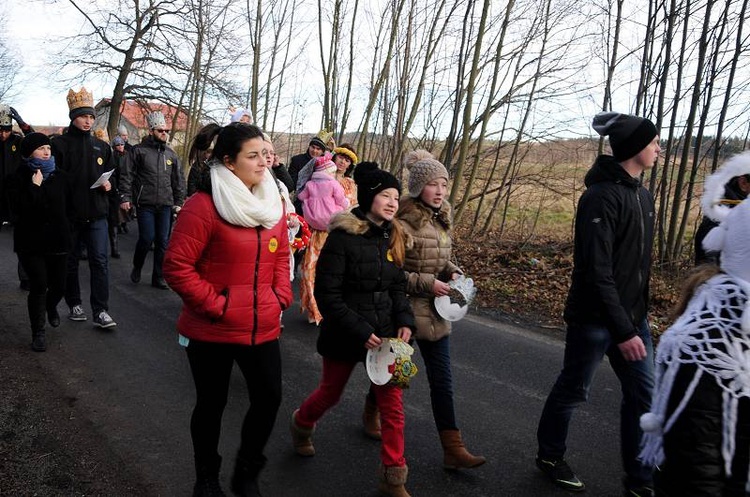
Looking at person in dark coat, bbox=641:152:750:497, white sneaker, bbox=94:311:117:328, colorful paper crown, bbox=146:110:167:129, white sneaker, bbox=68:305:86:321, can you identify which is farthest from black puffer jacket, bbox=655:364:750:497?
colorful paper crown, bbox=146:110:167:129

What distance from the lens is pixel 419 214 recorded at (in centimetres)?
412

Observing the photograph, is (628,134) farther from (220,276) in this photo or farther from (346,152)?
(346,152)

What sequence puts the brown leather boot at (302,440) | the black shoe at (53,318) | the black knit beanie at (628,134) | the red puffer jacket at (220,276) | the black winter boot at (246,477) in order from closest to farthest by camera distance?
the red puffer jacket at (220,276) → the black winter boot at (246,477) → the black knit beanie at (628,134) → the brown leather boot at (302,440) → the black shoe at (53,318)

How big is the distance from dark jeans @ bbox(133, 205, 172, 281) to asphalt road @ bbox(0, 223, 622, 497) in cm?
163

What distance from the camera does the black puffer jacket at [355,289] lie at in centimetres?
360

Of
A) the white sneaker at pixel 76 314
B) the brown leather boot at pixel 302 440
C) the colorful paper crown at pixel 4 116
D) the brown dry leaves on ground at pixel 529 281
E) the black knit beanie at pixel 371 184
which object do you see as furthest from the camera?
the colorful paper crown at pixel 4 116

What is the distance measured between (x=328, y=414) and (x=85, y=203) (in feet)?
12.1

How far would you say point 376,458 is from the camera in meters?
4.05

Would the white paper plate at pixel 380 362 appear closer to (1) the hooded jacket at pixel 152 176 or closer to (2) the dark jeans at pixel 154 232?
(2) the dark jeans at pixel 154 232

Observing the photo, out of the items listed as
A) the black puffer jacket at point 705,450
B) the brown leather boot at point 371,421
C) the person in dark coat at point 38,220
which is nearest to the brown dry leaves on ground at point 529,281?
the brown leather boot at point 371,421

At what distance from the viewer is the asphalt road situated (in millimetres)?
3785

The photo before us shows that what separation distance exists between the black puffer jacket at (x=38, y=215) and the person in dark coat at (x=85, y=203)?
1.35 feet

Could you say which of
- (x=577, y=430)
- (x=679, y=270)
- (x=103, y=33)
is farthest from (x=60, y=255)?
(x=103, y=33)

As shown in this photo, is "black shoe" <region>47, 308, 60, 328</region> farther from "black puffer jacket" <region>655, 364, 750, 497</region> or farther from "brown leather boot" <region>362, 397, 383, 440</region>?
"black puffer jacket" <region>655, 364, 750, 497</region>
